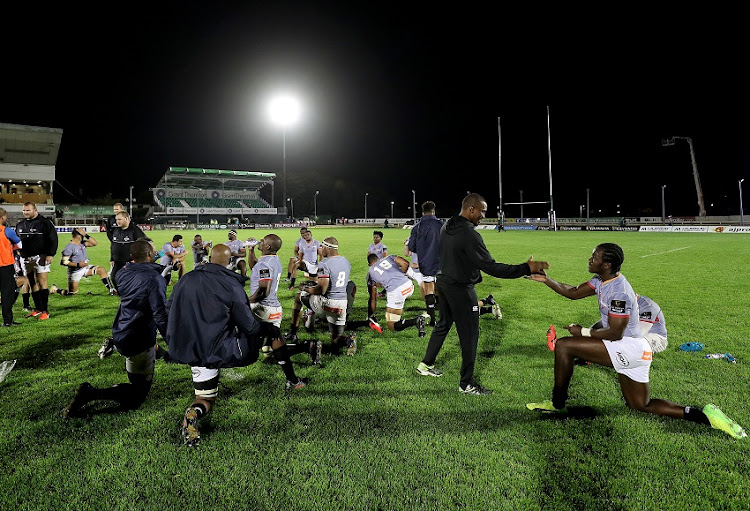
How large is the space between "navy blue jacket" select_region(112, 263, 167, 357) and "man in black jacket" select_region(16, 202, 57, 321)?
19.6 ft

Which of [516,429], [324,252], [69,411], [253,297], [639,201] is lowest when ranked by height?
[516,429]

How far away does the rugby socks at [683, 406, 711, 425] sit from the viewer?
3715 mm

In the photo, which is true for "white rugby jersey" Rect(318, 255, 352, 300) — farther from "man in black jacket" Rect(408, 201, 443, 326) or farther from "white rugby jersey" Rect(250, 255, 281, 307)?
"man in black jacket" Rect(408, 201, 443, 326)

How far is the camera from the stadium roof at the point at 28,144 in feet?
205

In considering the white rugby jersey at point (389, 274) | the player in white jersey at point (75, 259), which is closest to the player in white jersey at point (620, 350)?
the white rugby jersey at point (389, 274)

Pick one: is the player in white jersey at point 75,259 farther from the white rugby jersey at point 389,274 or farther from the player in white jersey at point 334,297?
the white rugby jersey at point 389,274

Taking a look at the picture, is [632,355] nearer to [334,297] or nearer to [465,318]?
[465,318]

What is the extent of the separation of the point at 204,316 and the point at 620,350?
3.83 metres

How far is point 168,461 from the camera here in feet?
11.0

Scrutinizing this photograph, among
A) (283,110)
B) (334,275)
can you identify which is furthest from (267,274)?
(283,110)

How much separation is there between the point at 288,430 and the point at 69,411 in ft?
7.31

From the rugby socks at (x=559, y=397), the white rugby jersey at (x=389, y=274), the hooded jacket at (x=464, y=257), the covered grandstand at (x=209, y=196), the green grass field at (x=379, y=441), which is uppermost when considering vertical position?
the covered grandstand at (x=209, y=196)

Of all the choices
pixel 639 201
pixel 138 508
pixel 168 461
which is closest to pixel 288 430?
pixel 168 461

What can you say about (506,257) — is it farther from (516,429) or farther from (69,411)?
(69,411)
